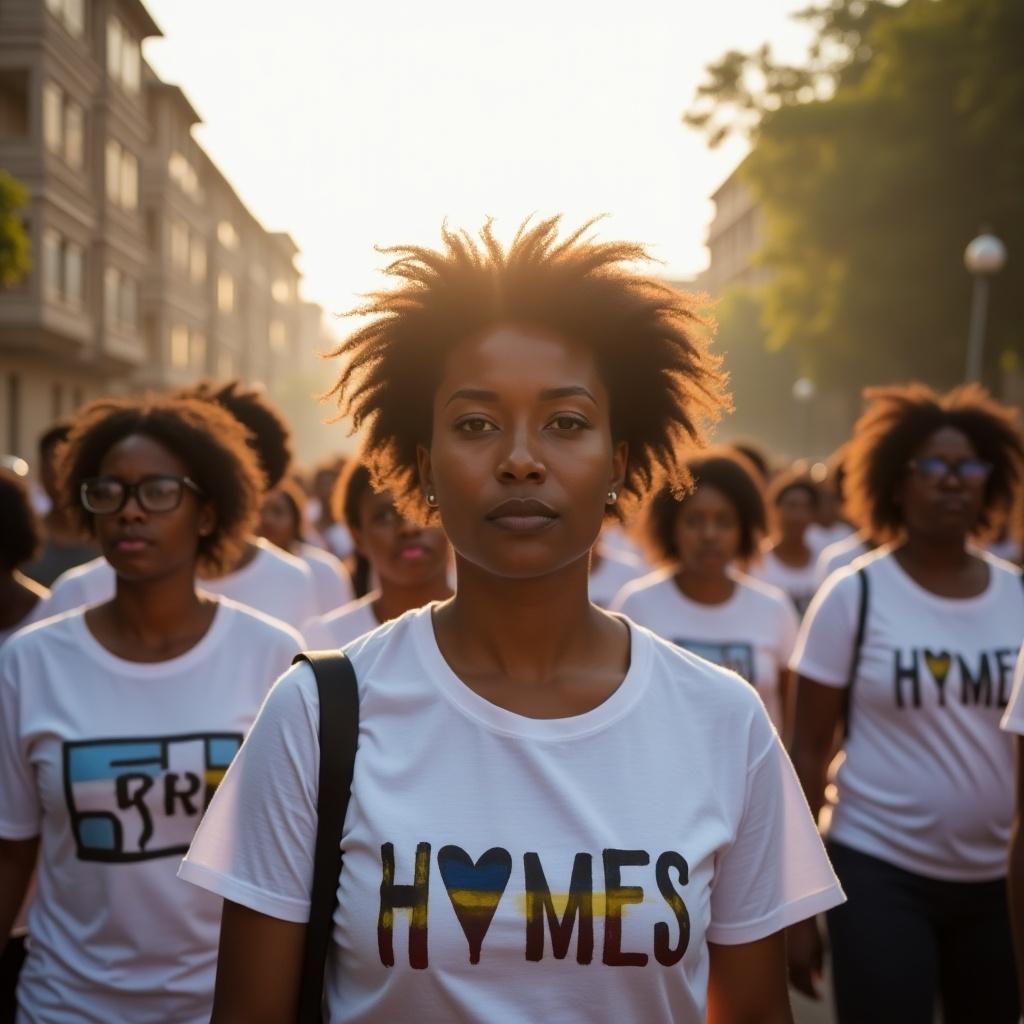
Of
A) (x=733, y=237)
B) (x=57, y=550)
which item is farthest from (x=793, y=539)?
(x=733, y=237)

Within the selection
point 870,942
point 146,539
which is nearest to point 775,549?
point 870,942

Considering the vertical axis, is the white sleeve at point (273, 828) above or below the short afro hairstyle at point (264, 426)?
below

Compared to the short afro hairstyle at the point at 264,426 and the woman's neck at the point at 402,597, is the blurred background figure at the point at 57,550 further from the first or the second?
the woman's neck at the point at 402,597

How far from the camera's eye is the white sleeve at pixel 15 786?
3340mm

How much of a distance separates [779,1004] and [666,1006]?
0.27 metres

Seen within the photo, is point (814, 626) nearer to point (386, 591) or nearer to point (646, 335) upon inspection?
point (386, 591)

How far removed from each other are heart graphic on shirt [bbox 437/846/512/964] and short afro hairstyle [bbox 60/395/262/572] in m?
2.20

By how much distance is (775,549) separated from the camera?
10.1 m

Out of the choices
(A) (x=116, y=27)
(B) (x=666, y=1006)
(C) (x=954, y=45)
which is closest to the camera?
(B) (x=666, y=1006)

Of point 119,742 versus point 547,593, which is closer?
point 547,593

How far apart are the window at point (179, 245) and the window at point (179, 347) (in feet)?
7.04

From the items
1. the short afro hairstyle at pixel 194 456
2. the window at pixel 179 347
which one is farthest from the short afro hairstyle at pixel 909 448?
the window at pixel 179 347

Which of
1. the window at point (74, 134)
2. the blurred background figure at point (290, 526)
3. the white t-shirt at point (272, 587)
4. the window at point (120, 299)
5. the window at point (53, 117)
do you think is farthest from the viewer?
the window at point (120, 299)

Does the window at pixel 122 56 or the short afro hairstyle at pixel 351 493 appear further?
the window at pixel 122 56
